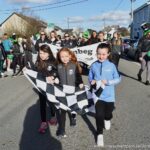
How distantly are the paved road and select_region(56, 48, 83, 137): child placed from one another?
0.31 meters

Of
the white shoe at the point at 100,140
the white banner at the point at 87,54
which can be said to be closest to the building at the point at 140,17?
the white banner at the point at 87,54

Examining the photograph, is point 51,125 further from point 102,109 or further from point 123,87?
point 123,87

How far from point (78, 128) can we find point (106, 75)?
1.35m

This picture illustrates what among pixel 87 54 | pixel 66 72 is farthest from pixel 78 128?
pixel 87 54

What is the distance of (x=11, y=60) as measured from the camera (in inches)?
695

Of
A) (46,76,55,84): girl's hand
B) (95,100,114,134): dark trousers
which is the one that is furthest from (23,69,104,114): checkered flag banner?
(95,100,114,134): dark trousers

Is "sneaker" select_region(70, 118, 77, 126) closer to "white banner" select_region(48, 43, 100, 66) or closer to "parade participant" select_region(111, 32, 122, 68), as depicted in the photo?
"parade participant" select_region(111, 32, 122, 68)

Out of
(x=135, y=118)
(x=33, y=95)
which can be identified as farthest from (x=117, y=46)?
(x=135, y=118)

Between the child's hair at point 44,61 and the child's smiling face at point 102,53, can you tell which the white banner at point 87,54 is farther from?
the child's smiling face at point 102,53

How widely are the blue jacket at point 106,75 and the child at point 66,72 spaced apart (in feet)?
1.18

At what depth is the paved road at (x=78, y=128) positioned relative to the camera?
566 cm

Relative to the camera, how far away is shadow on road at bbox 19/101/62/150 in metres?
5.63

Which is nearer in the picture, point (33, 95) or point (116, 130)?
point (116, 130)

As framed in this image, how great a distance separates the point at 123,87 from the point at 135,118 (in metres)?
4.16
